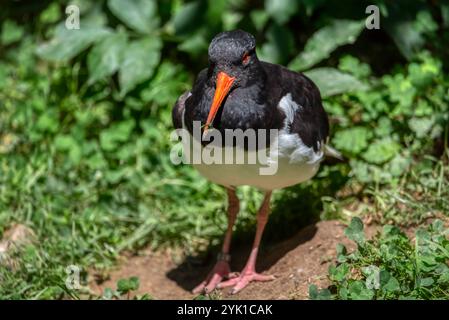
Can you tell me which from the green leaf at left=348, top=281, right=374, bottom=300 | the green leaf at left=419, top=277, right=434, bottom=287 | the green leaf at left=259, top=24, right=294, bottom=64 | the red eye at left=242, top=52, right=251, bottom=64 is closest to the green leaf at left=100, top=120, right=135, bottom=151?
the green leaf at left=259, top=24, right=294, bottom=64

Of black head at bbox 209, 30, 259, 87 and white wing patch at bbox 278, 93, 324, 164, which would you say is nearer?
black head at bbox 209, 30, 259, 87

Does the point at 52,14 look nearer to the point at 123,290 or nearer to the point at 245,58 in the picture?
the point at 123,290

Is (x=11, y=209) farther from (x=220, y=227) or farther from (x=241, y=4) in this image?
(x=241, y=4)

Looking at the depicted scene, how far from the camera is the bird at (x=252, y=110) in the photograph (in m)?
4.48

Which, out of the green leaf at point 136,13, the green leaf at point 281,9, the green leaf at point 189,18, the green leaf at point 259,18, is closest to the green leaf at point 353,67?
the green leaf at point 281,9

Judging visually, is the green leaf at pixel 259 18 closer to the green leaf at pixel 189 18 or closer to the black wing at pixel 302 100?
the green leaf at pixel 189 18

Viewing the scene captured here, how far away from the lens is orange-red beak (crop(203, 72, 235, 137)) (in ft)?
14.4

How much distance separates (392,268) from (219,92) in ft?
4.33

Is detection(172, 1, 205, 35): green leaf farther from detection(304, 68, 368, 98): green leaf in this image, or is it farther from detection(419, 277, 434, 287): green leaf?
detection(419, 277, 434, 287): green leaf

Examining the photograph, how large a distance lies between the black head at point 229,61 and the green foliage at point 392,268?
103 cm

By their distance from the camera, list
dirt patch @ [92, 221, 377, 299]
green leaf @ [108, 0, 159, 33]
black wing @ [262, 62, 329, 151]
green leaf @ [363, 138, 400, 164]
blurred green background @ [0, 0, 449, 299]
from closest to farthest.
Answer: black wing @ [262, 62, 329, 151], dirt patch @ [92, 221, 377, 299], blurred green background @ [0, 0, 449, 299], green leaf @ [363, 138, 400, 164], green leaf @ [108, 0, 159, 33]

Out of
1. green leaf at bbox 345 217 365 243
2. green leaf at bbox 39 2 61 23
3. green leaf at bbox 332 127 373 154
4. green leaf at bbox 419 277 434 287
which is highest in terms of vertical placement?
green leaf at bbox 39 2 61 23

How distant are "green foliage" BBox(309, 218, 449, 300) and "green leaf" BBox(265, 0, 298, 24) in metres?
2.23

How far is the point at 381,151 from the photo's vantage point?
573 cm
